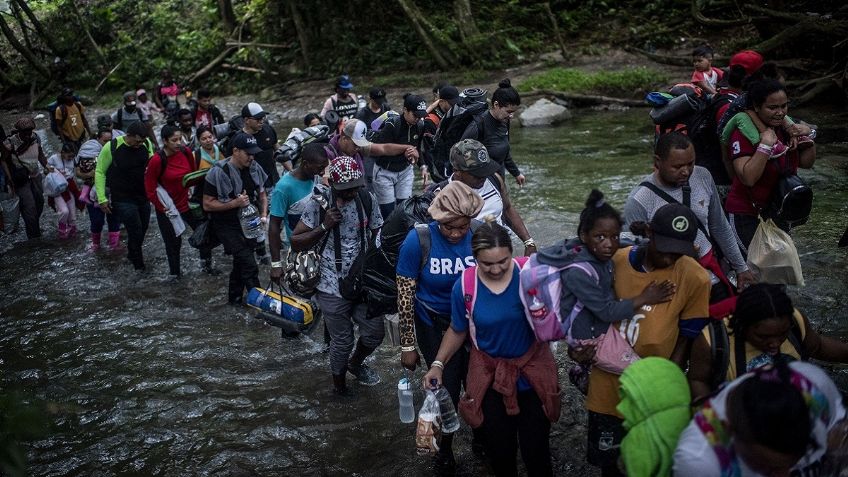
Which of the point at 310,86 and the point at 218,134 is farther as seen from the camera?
the point at 310,86

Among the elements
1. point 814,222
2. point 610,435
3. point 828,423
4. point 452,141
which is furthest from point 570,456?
point 814,222

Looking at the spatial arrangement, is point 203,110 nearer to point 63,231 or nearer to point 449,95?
point 63,231

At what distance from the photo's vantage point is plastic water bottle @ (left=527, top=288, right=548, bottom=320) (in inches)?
149

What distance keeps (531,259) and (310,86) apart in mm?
19909

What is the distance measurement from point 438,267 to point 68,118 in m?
11.8

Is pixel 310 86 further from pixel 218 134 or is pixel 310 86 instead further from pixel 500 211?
pixel 500 211

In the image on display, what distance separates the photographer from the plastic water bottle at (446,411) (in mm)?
4379

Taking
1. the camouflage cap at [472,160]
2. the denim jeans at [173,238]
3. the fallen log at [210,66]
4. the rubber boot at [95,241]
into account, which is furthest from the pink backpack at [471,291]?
the fallen log at [210,66]

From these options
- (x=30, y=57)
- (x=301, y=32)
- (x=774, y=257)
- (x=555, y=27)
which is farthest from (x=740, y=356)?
(x=30, y=57)

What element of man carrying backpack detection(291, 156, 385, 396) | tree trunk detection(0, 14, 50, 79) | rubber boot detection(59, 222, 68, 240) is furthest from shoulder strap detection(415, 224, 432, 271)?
tree trunk detection(0, 14, 50, 79)

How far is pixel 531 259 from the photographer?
3885 mm

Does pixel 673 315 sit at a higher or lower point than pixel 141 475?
higher

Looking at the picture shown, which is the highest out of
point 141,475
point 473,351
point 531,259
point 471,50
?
point 471,50

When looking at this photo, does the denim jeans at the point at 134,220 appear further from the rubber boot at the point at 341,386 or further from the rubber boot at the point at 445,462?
the rubber boot at the point at 445,462
